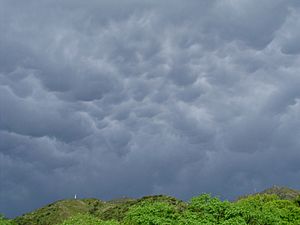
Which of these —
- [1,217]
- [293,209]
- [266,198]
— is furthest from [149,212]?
[266,198]

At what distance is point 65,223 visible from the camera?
101m

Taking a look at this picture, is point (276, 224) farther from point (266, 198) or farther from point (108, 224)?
point (266, 198)

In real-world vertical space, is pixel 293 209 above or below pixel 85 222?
above

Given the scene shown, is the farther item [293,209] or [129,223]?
[293,209]

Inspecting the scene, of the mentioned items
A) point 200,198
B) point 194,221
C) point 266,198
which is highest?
point 266,198

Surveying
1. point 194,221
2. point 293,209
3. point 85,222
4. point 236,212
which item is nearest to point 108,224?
point 85,222

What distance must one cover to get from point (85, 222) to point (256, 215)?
31.5 meters

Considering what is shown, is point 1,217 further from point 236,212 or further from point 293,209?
point 293,209

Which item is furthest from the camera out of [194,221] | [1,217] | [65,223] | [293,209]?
[293,209]

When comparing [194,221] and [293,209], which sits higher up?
[293,209]

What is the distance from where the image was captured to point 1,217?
119438 millimetres

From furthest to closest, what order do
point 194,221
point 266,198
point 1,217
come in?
point 266,198, point 1,217, point 194,221

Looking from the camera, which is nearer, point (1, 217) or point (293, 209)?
point (1, 217)

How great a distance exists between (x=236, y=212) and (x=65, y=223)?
31095 millimetres
